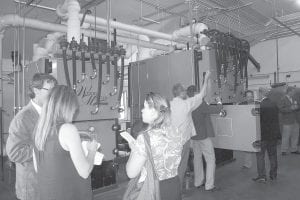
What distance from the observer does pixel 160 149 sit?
1405 mm

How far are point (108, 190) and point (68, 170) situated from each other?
2304 mm

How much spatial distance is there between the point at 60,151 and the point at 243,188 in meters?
2.97

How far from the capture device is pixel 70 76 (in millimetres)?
2988

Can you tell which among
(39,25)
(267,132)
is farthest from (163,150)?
(39,25)

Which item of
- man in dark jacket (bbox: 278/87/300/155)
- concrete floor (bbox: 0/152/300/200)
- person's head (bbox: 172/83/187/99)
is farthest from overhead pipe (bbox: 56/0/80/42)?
man in dark jacket (bbox: 278/87/300/155)

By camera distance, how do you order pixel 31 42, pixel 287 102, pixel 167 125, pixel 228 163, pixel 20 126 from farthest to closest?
pixel 31 42 → pixel 287 102 → pixel 228 163 → pixel 20 126 → pixel 167 125

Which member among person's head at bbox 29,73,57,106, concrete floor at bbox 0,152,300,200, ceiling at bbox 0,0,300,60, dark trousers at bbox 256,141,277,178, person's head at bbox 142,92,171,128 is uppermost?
ceiling at bbox 0,0,300,60

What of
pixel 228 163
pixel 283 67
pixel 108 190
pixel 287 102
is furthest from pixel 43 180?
pixel 283 67

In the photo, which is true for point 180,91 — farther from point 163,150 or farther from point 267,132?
point 163,150

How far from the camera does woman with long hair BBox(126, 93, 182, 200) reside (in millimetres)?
1351

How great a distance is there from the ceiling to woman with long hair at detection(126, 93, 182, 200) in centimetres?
345

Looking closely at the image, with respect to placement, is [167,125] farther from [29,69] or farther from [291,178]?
[291,178]

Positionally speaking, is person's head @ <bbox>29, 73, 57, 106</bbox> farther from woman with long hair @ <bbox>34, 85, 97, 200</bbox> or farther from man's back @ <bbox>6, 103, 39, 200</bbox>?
woman with long hair @ <bbox>34, 85, 97, 200</bbox>

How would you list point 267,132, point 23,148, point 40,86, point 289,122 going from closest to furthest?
point 23,148 → point 40,86 → point 267,132 → point 289,122
